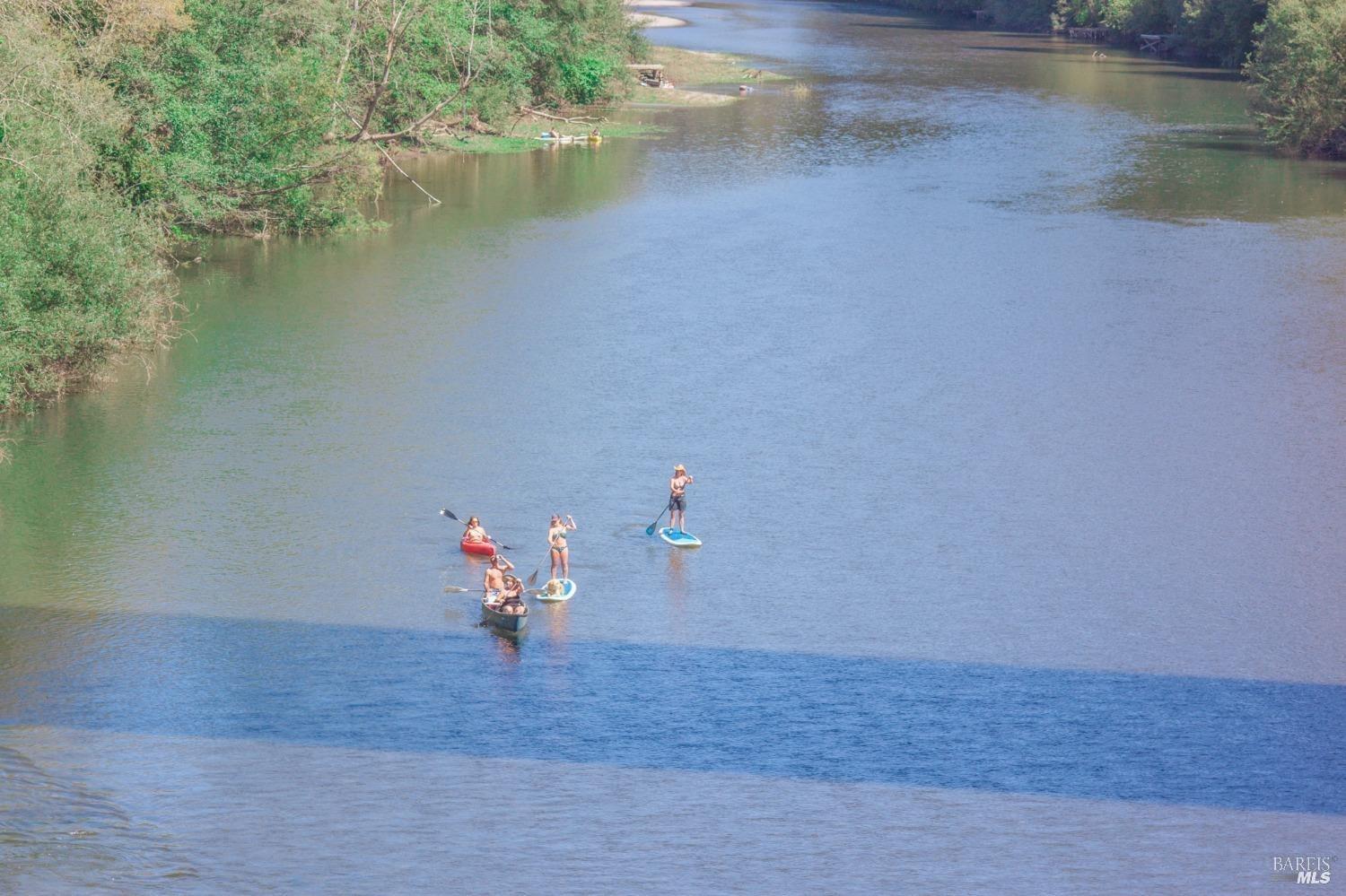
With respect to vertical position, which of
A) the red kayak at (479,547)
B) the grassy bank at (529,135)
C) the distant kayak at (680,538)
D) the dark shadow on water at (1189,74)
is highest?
the dark shadow on water at (1189,74)

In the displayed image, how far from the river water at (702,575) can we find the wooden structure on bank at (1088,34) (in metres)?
74.1

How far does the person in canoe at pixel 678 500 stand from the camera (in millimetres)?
25109

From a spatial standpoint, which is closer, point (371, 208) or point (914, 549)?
point (914, 549)

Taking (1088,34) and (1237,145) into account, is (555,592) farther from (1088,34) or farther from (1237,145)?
(1088,34)

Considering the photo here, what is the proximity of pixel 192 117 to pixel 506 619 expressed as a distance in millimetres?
26529

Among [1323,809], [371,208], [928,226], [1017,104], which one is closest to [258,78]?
[371,208]

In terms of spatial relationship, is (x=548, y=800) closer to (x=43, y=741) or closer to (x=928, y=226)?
(x=43, y=741)

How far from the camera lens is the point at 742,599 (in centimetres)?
2370

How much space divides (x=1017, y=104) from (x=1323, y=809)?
67872 millimetres

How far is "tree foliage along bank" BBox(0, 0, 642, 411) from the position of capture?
3028 centimetres

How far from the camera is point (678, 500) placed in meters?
25.2

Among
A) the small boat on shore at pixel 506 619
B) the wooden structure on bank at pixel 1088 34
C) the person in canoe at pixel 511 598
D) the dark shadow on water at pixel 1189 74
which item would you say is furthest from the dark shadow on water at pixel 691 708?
the wooden structure on bank at pixel 1088 34

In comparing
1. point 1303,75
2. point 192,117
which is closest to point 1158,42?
point 1303,75

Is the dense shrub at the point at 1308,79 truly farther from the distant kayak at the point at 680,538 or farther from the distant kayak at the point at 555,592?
the distant kayak at the point at 555,592
